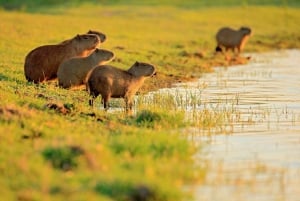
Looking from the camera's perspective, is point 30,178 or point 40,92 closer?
point 30,178

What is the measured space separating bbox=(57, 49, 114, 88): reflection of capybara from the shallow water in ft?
5.75

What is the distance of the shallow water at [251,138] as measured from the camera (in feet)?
26.2

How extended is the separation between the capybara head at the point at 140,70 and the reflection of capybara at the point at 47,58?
2.09 m

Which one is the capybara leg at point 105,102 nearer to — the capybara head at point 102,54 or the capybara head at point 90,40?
the capybara head at point 102,54

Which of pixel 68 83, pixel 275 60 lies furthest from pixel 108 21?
pixel 68 83

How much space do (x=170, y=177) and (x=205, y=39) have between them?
21.9 meters

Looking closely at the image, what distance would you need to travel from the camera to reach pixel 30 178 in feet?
24.1

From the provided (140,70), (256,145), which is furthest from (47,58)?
(256,145)

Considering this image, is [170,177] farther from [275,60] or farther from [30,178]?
[275,60]

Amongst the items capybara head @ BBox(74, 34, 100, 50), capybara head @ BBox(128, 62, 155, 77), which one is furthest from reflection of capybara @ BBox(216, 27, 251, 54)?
capybara head @ BBox(128, 62, 155, 77)

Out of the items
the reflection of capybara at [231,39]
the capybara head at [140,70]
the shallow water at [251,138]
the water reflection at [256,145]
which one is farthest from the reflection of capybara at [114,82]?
the reflection of capybara at [231,39]

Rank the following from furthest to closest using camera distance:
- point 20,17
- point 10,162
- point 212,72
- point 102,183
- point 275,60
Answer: point 20,17 → point 275,60 → point 212,72 → point 10,162 → point 102,183

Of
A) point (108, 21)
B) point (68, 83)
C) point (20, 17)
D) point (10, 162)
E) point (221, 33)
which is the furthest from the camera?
point (108, 21)

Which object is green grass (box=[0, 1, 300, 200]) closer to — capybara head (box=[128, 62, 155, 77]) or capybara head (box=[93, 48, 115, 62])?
capybara head (box=[128, 62, 155, 77])
